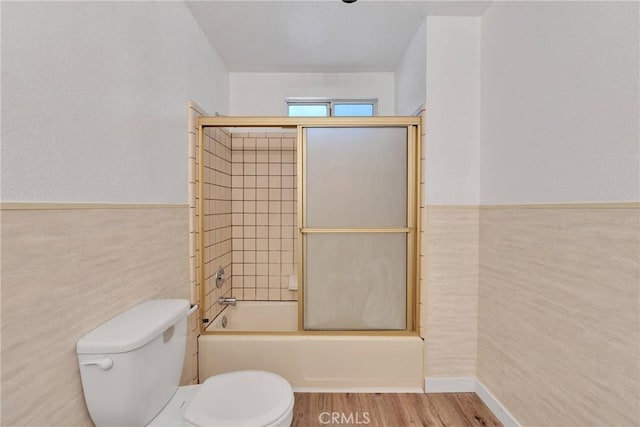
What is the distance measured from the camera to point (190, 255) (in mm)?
1997

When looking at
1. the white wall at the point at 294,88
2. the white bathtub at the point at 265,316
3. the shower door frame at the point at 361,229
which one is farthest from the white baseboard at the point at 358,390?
the white wall at the point at 294,88

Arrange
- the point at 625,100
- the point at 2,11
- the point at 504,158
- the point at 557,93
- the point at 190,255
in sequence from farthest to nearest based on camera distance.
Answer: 1. the point at 190,255
2. the point at 504,158
3. the point at 557,93
4. the point at 625,100
5. the point at 2,11

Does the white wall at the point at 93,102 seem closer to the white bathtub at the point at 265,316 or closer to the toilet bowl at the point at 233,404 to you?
the toilet bowl at the point at 233,404

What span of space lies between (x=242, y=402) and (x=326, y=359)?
828mm

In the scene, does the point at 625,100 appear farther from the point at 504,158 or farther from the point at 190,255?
the point at 190,255

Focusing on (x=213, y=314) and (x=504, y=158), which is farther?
(x=213, y=314)

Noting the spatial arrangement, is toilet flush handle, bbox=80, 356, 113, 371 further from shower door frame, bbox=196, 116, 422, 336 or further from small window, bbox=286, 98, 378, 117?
small window, bbox=286, 98, 378, 117

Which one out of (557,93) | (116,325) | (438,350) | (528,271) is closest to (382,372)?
(438,350)

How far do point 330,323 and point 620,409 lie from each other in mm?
1394

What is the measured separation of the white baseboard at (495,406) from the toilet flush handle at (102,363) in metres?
1.84

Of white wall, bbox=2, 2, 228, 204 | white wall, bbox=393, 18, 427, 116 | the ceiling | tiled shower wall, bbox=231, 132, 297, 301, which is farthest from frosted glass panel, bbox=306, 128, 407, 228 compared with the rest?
tiled shower wall, bbox=231, 132, 297, 301
